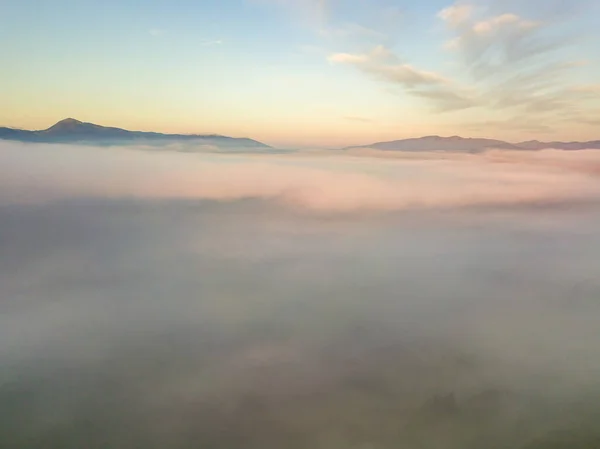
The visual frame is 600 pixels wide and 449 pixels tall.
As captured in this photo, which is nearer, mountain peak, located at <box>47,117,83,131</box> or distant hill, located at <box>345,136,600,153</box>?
mountain peak, located at <box>47,117,83,131</box>

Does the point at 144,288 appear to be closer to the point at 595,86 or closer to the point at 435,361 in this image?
the point at 435,361

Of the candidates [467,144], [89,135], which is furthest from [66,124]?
[467,144]

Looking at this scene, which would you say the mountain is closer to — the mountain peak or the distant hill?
the mountain peak

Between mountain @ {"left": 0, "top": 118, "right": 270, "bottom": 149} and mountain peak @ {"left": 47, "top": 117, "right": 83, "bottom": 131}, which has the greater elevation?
mountain peak @ {"left": 47, "top": 117, "right": 83, "bottom": 131}

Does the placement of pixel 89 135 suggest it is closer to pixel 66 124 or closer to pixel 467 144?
pixel 66 124

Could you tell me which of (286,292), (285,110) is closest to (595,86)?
(285,110)

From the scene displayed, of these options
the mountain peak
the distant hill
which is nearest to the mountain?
the mountain peak

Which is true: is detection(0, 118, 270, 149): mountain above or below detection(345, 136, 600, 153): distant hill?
below

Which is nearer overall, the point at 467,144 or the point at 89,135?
the point at 89,135

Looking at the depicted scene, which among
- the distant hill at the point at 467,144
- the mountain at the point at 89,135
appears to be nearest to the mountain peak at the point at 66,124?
the mountain at the point at 89,135

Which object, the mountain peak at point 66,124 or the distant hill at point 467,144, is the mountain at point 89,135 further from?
the distant hill at point 467,144
